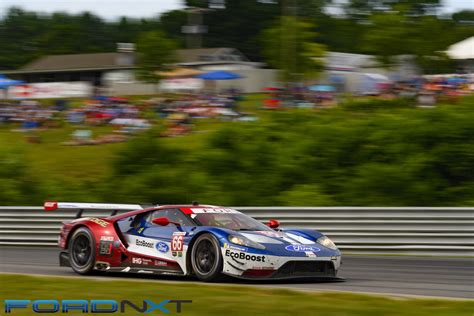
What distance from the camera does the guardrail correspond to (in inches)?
531

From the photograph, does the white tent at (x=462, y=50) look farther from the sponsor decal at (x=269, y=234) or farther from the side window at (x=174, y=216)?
the sponsor decal at (x=269, y=234)

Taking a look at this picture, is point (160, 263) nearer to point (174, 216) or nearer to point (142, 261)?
point (142, 261)

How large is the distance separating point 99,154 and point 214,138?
7.16m

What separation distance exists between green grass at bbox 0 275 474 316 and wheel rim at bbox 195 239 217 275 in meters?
0.40

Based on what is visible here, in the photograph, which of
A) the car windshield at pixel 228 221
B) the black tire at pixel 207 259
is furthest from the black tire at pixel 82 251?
the black tire at pixel 207 259

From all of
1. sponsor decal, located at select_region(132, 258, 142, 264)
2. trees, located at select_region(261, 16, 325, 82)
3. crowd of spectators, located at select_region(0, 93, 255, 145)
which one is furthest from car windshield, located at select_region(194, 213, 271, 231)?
trees, located at select_region(261, 16, 325, 82)

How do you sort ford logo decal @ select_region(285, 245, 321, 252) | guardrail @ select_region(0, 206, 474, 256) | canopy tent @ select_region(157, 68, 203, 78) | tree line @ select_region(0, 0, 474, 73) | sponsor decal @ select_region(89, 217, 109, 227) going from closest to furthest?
1. ford logo decal @ select_region(285, 245, 321, 252)
2. sponsor decal @ select_region(89, 217, 109, 227)
3. guardrail @ select_region(0, 206, 474, 256)
4. canopy tent @ select_region(157, 68, 203, 78)
5. tree line @ select_region(0, 0, 474, 73)

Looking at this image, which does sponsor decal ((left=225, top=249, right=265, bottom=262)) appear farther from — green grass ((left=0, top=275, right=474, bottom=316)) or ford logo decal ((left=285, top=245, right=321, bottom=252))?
green grass ((left=0, top=275, right=474, bottom=316))

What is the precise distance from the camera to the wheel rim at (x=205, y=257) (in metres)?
9.36

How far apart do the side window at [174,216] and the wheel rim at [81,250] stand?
1032mm

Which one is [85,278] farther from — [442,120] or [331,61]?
[331,61]

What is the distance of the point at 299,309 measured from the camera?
267 inches

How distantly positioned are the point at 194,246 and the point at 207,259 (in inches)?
9.2

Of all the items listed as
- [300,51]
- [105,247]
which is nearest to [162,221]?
[105,247]
